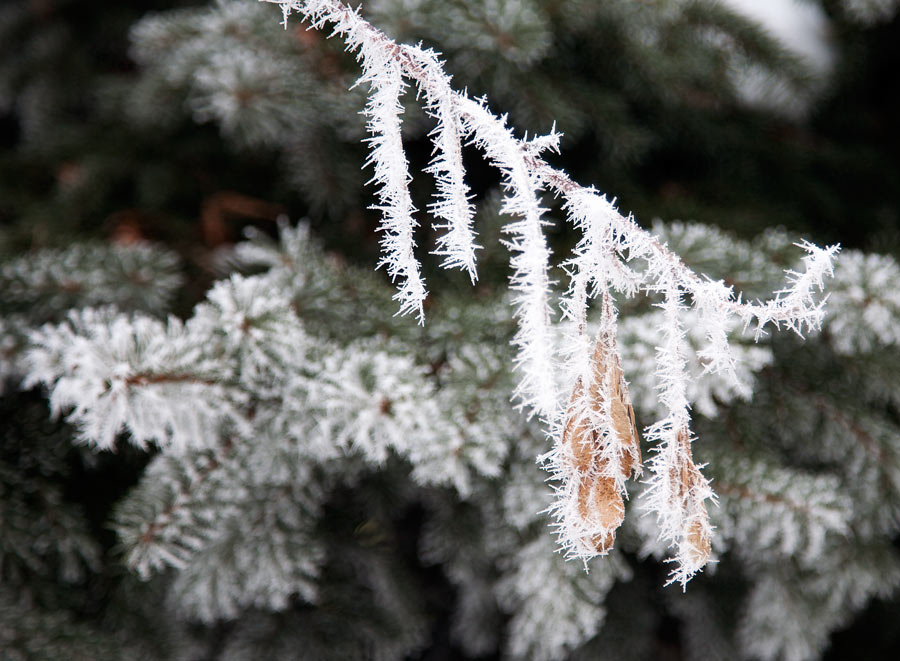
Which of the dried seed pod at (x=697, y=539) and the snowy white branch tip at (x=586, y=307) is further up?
the snowy white branch tip at (x=586, y=307)

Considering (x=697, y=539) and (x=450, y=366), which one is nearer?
(x=697, y=539)

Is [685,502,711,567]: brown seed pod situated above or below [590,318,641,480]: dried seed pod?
below

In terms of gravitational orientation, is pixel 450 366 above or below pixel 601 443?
below

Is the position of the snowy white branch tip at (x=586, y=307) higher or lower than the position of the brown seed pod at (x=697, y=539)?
higher

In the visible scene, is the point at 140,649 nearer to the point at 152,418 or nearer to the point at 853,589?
the point at 152,418

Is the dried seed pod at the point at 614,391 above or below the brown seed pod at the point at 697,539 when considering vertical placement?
above

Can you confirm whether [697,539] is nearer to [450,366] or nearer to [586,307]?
[586,307]

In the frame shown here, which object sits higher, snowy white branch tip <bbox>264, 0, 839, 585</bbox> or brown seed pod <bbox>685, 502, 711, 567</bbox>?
snowy white branch tip <bbox>264, 0, 839, 585</bbox>

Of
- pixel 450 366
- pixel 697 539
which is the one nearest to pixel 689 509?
pixel 697 539

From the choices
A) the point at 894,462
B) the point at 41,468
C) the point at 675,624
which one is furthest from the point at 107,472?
the point at 675,624
